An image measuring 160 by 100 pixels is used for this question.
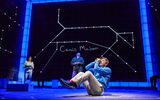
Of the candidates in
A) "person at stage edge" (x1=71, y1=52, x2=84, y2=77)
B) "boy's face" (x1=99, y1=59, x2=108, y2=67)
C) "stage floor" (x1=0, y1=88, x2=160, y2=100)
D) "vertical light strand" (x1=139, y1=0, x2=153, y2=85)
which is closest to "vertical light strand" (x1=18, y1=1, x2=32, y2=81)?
"person at stage edge" (x1=71, y1=52, x2=84, y2=77)

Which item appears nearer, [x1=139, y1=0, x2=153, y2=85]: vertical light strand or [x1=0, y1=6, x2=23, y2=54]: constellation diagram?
[x1=0, y1=6, x2=23, y2=54]: constellation diagram

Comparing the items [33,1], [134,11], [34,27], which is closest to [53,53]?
[34,27]

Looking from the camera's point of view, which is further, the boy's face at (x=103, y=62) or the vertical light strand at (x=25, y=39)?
the vertical light strand at (x=25, y=39)

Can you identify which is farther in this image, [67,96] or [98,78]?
[98,78]

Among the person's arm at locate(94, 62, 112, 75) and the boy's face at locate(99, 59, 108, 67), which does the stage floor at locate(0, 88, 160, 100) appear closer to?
the person's arm at locate(94, 62, 112, 75)

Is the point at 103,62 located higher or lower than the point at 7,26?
lower

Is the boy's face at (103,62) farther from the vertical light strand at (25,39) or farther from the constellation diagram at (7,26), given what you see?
the vertical light strand at (25,39)

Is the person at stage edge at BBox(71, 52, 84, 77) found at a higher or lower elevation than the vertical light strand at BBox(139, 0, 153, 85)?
lower

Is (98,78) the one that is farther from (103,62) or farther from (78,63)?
(78,63)

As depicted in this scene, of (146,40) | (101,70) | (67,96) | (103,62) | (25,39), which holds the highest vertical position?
(25,39)

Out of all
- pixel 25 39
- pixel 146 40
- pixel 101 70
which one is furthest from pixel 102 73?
pixel 25 39

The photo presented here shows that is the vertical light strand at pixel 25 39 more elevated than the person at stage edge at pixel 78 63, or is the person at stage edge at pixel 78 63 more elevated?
the vertical light strand at pixel 25 39

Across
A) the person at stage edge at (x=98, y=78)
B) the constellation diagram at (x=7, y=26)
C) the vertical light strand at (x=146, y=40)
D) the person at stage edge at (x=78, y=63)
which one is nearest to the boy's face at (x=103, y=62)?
the person at stage edge at (x=98, y=78)

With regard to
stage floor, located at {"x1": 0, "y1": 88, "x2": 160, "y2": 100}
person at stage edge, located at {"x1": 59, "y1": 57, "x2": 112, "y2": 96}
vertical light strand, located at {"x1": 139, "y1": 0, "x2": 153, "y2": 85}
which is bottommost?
stage floor, located at {"x1": 0, "y1": 88, "x2": 160, "y2": 100}
